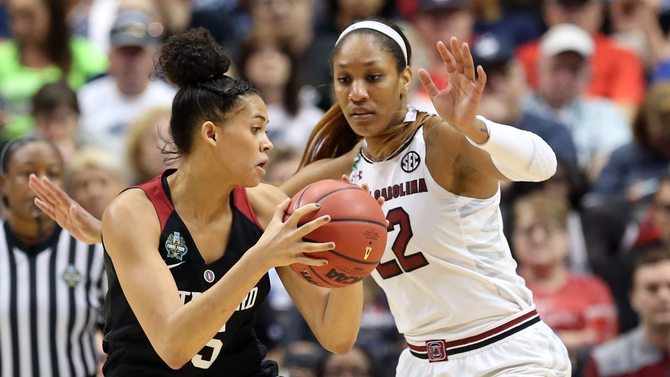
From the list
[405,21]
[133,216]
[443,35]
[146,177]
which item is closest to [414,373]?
[133,216]

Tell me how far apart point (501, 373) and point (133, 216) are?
5.82 feet

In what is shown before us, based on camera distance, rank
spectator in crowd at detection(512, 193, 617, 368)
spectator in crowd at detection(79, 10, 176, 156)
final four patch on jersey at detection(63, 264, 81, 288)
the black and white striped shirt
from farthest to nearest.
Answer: spectator in crowd at detection(79, 10, 176, 156)
spectator in crowd at detection(512, 193, 617, 368)
final four patch on jersey at detection(63, 264, 81, 288)
the black and white striped shirt

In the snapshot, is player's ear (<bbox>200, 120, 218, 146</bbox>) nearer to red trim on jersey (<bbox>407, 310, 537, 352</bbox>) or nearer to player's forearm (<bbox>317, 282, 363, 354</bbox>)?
player's forearm (<bbox>317, 282, 363, 354</bbox>)

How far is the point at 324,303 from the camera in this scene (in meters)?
4.02

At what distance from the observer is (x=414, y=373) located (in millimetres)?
4234

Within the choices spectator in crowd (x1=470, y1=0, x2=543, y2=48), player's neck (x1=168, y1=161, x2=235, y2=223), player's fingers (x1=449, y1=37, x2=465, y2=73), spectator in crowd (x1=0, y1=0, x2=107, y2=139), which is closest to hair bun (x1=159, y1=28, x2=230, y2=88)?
player's neck (x1=168, y1=161, x2=235, y2=223)

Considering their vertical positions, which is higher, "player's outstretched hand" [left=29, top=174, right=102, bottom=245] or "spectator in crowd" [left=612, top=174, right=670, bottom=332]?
"player's outstretched hand" [left=29, top=174, right=102, bottom=245]

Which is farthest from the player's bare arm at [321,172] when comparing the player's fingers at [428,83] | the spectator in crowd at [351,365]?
the spectator in crowd at [351,365]

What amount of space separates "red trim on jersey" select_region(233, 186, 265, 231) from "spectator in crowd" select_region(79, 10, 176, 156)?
4.38 meters

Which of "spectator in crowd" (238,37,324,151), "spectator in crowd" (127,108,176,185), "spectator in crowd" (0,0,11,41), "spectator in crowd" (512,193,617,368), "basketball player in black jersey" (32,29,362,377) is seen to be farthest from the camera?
"spectator in crowd" (0,0,11,41)

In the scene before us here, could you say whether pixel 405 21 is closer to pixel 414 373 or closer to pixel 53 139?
pixel 53 139

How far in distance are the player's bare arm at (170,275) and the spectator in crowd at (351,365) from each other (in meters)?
2.97

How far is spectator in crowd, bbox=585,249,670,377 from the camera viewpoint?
6.22 meters

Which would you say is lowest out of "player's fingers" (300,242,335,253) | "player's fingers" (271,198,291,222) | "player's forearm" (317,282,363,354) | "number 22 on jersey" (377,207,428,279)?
"player's forearm" (317,282,363,354)
